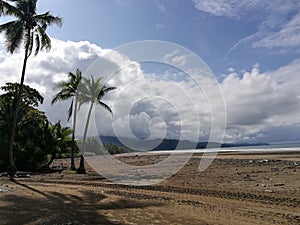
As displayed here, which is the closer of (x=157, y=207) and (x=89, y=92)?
(x=157, y=207)

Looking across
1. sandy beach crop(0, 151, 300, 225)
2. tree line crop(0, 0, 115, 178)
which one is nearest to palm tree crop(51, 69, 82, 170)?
tree line crop(0, 0, 115, 178)

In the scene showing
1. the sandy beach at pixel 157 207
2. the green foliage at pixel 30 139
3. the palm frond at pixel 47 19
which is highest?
the palm frond at pixel 47 19

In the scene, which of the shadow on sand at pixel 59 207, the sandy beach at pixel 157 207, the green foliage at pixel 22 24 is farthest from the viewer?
the green foliage at pixel 22 24

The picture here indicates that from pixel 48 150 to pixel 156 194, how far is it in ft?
67.2

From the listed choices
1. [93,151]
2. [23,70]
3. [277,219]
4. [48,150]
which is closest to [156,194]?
[277,219]

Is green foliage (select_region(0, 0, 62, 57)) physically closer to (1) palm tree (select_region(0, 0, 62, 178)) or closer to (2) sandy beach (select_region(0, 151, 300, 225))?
(1) palm tree (select_region(0, 0, 62, 178))

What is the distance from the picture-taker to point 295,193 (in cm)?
1472

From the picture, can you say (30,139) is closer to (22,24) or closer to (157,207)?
(22,24)

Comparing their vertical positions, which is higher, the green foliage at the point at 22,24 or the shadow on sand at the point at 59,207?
the green foliage at the point at 22,24

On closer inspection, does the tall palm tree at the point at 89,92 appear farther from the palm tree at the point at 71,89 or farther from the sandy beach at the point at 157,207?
the sandy beach at the point at 157,207

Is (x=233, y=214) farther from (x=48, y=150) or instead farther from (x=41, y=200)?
(x=48, y=150)

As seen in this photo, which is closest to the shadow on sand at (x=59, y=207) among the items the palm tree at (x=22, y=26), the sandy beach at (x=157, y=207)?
the sandy beach at (x=157, y=207)

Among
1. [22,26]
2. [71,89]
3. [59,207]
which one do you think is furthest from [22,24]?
[59,207]

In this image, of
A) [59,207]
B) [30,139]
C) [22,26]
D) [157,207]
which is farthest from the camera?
[30,139]
